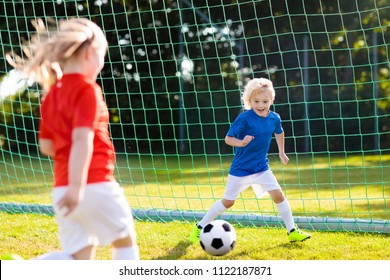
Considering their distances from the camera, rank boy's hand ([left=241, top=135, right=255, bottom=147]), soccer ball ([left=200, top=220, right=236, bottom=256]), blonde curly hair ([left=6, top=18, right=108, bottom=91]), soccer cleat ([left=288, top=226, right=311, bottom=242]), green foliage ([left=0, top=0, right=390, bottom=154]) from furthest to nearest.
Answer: green foliage ([left=0, top=0, right=390, bottom=154]) < soccer cleat ([left=288, top=226, right=311, bottom=242]) < boy's hand ([left=241, top=135, right=255, bottom=147]) < soccer ball ([left=200, top=220, right=236, bottom=256]) < blonde curly hair ([left=6, top=18, right=108, bottom=91])

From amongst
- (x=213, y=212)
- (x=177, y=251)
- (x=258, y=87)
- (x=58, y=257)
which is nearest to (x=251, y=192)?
(x=213, y=212)

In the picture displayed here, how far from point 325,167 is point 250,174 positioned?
20.7 feet

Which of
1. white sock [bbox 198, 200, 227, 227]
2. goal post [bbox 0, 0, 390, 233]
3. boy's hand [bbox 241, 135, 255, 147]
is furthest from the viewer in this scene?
goal post [bbox 0, 0, 390, 233]

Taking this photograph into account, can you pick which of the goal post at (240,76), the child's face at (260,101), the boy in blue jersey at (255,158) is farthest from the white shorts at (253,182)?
the goal post at (240,76)

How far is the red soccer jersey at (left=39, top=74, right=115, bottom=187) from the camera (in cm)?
231

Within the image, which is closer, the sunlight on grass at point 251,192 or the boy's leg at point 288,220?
the boy's leg at point 288,220

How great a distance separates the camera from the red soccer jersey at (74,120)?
91.1 inches

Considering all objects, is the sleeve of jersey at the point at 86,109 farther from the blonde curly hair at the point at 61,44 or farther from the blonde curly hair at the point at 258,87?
the blonde curly hair at the point at 258,87

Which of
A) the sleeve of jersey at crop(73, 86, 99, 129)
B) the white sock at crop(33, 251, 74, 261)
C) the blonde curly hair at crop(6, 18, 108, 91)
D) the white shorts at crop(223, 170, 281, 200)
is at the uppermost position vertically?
the blonde curly hair at crop(6, 18, 108, 91)

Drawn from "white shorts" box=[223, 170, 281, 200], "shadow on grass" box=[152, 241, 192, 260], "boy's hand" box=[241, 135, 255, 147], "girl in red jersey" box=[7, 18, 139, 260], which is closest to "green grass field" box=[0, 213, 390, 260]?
"shadow on grass" box=[152, 241, 192, 260]

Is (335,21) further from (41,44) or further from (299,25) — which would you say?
(41,44)

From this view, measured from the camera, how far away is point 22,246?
413 cm

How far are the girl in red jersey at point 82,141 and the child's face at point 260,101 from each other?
1.82 meters

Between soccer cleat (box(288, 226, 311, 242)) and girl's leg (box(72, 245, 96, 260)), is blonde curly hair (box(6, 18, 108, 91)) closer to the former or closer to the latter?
girl's leg (box(72, 245, 96, 260))
